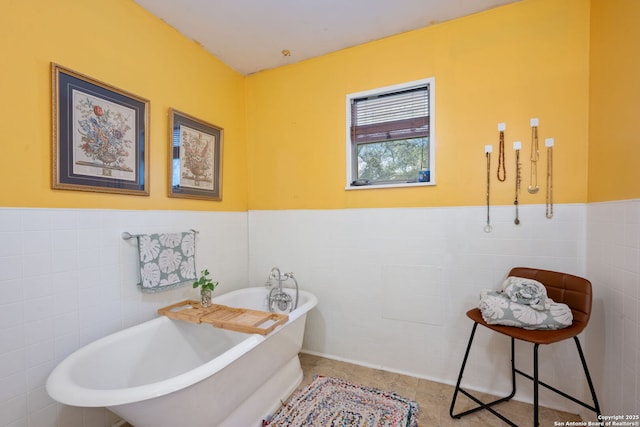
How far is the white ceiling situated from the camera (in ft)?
6.11

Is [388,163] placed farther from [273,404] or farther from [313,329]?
[273,404]

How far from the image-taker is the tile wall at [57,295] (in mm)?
1280

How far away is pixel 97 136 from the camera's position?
5.27 feet

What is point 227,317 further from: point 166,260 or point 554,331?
point 554,331

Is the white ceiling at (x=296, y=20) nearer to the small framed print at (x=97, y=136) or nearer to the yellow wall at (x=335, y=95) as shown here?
the yellow wall at (x=335, y=95)

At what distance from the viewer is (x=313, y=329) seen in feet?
8.23

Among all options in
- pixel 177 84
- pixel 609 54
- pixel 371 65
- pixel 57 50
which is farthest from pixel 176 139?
pixel 609 54

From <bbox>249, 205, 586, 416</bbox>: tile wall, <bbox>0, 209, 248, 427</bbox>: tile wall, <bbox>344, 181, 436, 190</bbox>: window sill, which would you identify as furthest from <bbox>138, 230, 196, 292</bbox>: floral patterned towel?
<bbox>344, 181, 436, 190</bbox>: window sill

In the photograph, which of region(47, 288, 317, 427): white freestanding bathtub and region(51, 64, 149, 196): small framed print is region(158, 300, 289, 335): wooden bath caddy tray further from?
region(51, 64, 149, 196): small framed print

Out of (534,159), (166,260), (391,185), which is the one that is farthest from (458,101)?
(166,260)

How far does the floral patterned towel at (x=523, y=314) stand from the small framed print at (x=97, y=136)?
89.7 inches

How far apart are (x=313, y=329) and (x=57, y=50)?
8.44 feet

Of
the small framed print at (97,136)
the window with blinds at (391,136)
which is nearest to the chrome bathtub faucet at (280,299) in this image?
the window with blinds at (391,136)

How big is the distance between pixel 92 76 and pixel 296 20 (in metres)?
1.38
